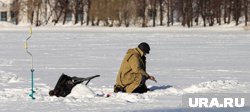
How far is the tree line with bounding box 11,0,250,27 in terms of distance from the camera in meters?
75.6

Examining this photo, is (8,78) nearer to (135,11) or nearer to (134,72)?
(134,72)

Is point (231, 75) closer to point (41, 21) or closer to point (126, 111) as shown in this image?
point (126, 111)

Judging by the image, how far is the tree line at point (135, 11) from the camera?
7556 cm

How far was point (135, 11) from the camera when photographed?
76.7 meters

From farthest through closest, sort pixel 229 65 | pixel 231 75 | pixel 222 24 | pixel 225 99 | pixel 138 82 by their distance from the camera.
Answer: pixel 222 24 < pixel 229 65 < pixel 231 75 < pixel 138 82 < pixel 225 99

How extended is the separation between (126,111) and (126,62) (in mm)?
2357

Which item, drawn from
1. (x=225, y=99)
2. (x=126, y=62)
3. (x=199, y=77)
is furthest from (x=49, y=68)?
(x=225, y=99)

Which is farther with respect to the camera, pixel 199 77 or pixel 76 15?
pixel 76 15

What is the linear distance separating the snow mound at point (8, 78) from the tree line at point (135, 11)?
57141mm

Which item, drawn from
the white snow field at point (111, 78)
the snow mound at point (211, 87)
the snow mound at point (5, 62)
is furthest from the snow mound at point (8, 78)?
the snow mound at point (211, 87)

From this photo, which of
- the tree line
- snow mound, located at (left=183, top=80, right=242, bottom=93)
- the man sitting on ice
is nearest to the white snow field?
snow mound, located at (left=183, top=80, right=242, bottom=93)

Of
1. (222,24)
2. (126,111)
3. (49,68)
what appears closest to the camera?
(126,111)

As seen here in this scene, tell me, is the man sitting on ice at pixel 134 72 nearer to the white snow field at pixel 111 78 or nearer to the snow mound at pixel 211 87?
the white snow field at pixel 111 78

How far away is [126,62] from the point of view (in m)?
12.5
